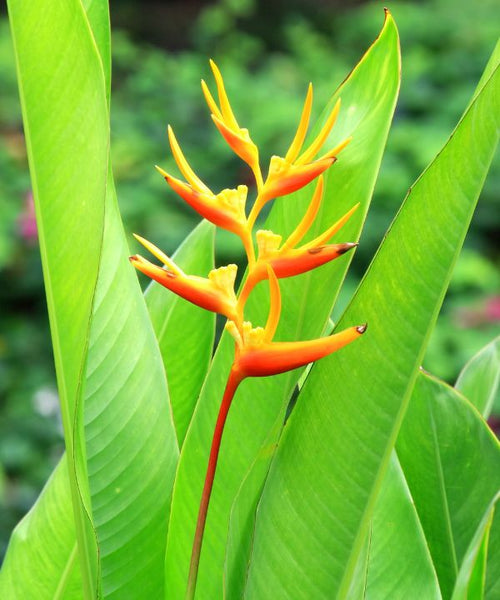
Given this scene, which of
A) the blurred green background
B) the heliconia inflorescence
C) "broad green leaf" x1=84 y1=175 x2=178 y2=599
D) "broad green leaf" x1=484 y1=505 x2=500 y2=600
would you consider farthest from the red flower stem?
the blurred green background

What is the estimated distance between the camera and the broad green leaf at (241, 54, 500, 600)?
18.7 inches

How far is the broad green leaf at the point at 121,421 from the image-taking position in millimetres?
583

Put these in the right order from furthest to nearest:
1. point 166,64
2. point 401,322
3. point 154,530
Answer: point 166,64 → point 154,530 → point 401,322

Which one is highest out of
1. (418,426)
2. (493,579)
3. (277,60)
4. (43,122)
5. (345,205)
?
(277,60)

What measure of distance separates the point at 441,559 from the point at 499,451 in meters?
0.10

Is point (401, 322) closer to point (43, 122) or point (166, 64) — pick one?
point (43, 122)

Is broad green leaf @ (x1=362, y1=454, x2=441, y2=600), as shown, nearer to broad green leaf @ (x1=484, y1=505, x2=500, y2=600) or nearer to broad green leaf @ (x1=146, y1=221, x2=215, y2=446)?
broad green leaf @ (x1=484, y1=505, x2=500, y2=600)

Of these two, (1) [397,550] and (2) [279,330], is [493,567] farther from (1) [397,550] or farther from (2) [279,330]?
(2) [279,330]

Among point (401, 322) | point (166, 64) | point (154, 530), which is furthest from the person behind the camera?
point (166, 64)

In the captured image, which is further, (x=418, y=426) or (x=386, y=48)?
(x=418, y=426)

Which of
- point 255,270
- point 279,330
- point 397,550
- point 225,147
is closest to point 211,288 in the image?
point 255,270

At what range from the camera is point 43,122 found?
1.69 ft

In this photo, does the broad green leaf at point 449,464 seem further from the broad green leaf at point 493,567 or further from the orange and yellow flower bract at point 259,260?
the orange and yellow flower bract at point 259,260

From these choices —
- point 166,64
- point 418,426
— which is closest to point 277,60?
point 166,64
